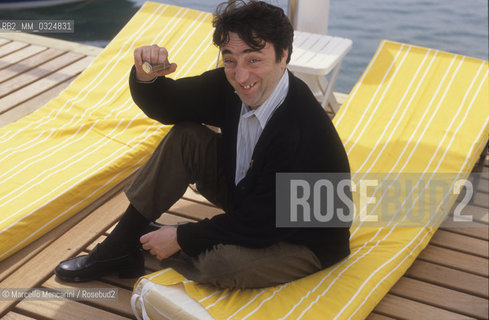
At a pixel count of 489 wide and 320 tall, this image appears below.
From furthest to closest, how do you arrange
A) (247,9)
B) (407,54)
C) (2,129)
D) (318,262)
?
(407,54) < (2,129) < (318,262) < (247,9)

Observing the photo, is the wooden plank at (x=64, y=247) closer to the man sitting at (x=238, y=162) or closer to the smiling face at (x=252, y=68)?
the man sitting at (x=238, y=162)

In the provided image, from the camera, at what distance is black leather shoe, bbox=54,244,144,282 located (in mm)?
2520

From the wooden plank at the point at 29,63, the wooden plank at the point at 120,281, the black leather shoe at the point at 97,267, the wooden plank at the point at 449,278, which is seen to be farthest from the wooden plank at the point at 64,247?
the wooden plank at the point at 29,63

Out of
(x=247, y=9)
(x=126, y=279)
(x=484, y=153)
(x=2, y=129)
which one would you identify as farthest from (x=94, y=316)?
(x=484, y=153)

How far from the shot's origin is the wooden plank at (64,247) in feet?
8.41

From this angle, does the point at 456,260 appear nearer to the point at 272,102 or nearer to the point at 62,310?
the point at 272,102

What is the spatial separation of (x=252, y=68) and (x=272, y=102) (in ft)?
0.51

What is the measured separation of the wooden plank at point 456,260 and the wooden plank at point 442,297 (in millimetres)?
182

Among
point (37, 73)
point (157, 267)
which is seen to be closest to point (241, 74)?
point (157, 267)

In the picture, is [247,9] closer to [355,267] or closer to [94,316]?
[355,267]

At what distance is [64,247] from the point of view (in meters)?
2.78

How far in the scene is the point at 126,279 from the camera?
8.48 feet

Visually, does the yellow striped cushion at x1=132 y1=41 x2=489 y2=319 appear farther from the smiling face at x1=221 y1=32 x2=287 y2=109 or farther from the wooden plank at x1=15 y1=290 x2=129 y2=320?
the smiling face at x1=221 y1=32 x2=287 y2=109

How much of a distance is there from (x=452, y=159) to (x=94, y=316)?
1.90m
